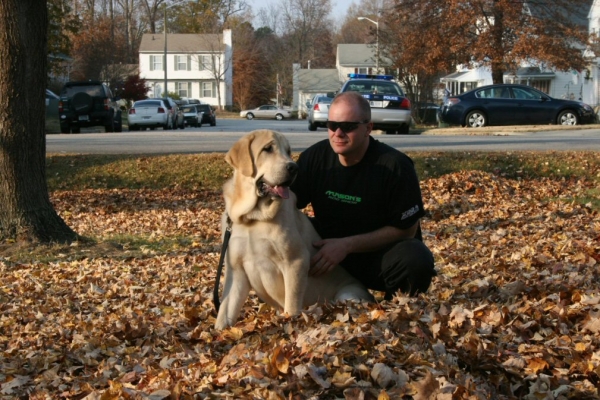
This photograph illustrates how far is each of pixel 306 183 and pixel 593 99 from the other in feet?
174

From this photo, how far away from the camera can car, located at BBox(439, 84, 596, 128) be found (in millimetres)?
29139

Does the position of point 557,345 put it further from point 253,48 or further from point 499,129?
point 253,48

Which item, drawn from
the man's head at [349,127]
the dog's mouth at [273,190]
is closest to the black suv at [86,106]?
the man's head at [349,127]

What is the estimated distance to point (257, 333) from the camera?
521 cm

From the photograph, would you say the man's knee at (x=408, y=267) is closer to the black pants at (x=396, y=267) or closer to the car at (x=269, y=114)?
the black pants at (x=396, y=267)

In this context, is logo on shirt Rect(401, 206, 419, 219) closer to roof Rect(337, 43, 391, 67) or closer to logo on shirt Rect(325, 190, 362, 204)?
logo on shirt Rect(325, 190, 362, 204)

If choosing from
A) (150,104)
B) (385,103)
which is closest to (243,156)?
(385,103)

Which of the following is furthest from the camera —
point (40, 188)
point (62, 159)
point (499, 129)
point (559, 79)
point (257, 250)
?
point (559, 79)

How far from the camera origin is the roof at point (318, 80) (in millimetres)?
95812

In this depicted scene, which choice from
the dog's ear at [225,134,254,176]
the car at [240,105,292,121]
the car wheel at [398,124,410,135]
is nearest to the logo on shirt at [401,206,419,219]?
the dog's ear at [225,134,254,176]

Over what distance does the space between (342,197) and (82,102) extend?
25.6 meters

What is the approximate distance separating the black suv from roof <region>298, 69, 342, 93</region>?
66.0 m

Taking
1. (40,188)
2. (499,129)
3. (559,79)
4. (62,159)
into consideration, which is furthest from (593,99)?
(40,188)

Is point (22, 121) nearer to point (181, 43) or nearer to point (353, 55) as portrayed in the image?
point (181, 43)
